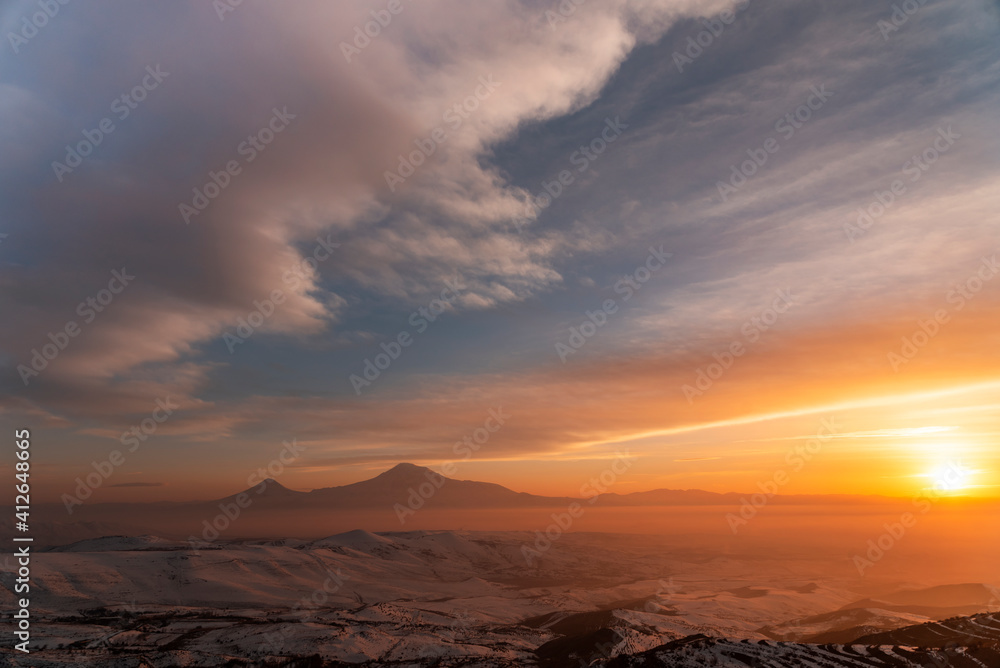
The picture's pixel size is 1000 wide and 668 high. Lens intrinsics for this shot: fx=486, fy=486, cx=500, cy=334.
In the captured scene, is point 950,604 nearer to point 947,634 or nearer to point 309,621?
point 947,634

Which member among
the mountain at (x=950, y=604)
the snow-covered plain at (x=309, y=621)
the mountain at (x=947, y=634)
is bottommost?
the snow-covered plain at (x=309, y=621)

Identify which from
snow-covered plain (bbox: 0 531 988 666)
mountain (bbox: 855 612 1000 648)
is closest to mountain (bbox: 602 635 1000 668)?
mountain (bbox: 855 612 1000 648)

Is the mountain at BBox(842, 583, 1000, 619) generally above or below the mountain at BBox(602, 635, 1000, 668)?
above

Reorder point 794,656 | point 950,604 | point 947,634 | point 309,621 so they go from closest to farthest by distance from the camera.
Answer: point 794,656
point 947,634
point 309,621
point 950,604

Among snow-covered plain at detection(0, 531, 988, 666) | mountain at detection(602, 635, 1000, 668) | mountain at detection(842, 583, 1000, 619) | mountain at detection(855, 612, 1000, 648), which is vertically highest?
mountain at detection(842, 583, 1000, 619)

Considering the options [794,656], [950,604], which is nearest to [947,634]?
[794,656]

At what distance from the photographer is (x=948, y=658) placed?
66.1 meters

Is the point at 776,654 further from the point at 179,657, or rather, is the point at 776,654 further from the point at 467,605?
the point at 467,605

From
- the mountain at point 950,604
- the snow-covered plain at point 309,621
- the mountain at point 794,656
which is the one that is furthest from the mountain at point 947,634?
the mountain at point 950,604

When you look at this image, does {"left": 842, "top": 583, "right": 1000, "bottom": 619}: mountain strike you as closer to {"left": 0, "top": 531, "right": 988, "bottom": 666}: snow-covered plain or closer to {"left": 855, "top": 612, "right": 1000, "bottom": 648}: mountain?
{"left": 0, "top": 531, "right": 988, "bottom": 666}: snow-covered plain

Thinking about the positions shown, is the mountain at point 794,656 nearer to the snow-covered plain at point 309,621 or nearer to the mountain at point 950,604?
the snow-covered plain at point 309,621

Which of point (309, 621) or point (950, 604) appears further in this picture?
point (950, 604)

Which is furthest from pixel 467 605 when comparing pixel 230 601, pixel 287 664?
pixel 287 664

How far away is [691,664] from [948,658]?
34408 mm
